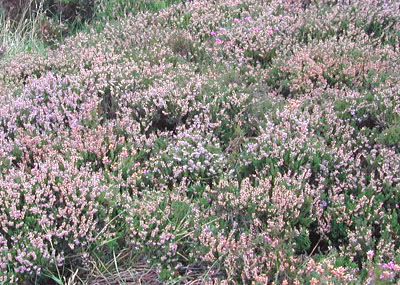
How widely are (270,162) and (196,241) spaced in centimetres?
88

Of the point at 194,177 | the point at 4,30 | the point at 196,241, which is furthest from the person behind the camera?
the point at 4,30

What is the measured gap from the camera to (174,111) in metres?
4.55

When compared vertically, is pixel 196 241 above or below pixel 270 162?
below

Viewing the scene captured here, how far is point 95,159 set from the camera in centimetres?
405

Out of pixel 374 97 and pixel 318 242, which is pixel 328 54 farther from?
pixel 318 242

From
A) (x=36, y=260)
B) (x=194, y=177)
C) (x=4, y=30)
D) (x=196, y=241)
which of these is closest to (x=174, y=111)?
(x=194, y=177)

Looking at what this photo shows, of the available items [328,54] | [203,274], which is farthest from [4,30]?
[203,274]

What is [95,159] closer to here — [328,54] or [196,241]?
[196,241]

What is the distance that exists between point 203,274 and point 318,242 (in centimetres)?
81

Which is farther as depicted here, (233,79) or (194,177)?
(233,79)

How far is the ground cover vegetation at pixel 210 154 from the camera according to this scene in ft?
10.4

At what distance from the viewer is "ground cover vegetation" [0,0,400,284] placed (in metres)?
3.18

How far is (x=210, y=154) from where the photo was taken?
394 cm

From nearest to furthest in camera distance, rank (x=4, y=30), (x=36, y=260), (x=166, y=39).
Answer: (x=36, y=260) < (x=166, y=39) < (x=4, y=30)
